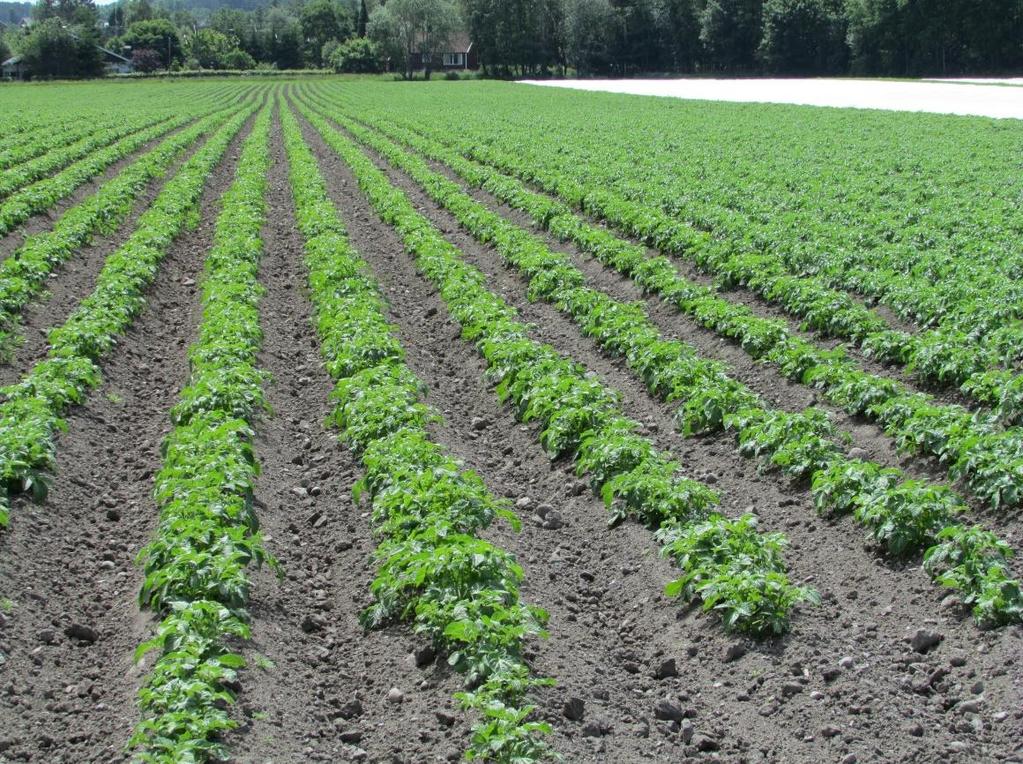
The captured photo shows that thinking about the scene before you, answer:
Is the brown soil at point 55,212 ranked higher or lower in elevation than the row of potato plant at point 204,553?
higher

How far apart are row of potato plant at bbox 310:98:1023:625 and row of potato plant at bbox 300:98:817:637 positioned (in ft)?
2.16

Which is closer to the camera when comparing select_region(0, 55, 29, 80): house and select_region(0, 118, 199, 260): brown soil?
select_region(0, 118, 199, 260): brown soil

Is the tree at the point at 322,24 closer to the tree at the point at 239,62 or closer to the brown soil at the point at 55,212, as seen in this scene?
the tree at the point at 239,62

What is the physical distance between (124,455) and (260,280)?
24.4ft

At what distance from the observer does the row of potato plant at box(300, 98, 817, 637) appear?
6633mm

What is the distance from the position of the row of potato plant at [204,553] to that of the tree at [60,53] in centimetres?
12528

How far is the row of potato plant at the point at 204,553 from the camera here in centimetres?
538

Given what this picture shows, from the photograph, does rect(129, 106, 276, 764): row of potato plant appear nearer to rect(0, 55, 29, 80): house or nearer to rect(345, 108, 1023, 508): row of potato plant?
rect(345, 108, 1023, 508): row of potato plant

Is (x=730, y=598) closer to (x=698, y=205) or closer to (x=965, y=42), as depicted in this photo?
(x=698, y=205)

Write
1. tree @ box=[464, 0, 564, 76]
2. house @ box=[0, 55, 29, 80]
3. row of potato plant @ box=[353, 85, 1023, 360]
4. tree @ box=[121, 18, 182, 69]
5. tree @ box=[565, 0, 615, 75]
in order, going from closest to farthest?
row of potato plant @ box=[353, 85, 1023, 360]
tree @ box=[565, 0, 615, 75]
tree @ box=[464, 0, 564, 76]
house @ box=[0, 55, 29, 80]
tree @ box=[121, 18, 182, 69]

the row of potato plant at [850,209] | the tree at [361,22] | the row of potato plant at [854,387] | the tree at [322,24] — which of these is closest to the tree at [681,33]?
the tree at [322,24]

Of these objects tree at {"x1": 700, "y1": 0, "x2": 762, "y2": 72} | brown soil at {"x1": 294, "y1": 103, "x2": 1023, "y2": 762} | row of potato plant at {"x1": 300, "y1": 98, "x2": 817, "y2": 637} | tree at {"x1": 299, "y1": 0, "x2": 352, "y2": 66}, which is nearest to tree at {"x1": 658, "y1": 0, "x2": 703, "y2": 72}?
tree at {"x1": 700, "y1": 0, "x2": 762, "y2": 72}

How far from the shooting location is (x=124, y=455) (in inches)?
391

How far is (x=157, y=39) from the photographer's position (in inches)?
6029
